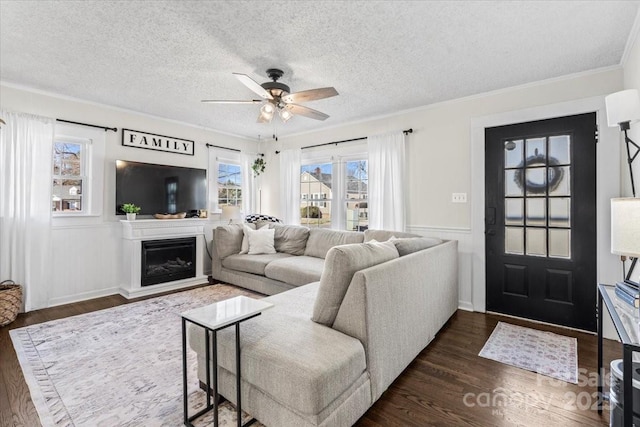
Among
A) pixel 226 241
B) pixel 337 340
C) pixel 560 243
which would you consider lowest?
pixel 337 340

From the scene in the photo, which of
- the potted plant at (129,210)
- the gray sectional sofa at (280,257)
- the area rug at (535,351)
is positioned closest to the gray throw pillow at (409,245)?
the gray sectional sofa at (280,257)

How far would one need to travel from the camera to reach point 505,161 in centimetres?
337

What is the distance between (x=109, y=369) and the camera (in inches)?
88.7

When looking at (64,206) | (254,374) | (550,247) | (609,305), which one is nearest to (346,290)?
(254,374)

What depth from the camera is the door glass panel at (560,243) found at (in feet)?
9.96

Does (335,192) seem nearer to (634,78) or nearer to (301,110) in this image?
(301,110)

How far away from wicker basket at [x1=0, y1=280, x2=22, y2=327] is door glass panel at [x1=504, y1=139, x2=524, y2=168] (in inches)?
213

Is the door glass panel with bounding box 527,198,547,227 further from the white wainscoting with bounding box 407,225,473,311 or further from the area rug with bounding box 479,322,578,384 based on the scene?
the area rug with bounding box 479,322,578,384

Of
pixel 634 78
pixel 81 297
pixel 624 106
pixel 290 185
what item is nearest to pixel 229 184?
pixel 290 185

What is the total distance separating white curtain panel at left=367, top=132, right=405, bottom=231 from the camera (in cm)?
410

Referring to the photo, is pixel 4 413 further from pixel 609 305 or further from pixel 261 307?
pixel 609 305

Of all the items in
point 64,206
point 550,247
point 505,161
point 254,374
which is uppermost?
point 505,161

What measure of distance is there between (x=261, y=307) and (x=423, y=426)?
3.68 ft

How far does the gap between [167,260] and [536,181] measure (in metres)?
4.82
